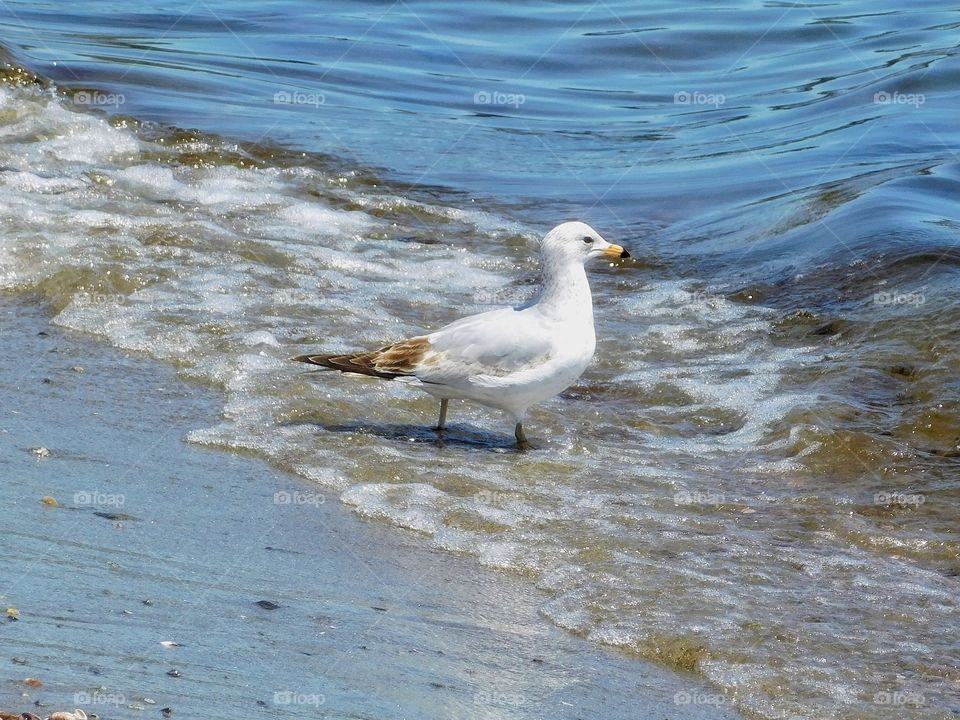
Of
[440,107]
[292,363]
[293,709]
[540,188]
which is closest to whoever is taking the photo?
[293,709]

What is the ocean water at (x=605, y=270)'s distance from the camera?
15.6 feet

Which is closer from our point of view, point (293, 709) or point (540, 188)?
point (293, 709)

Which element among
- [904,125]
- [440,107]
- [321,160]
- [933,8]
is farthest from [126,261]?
[933,8]

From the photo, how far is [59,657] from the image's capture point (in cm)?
350

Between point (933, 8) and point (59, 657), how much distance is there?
1533cm

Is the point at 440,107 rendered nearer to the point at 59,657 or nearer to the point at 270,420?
the point at 270,420

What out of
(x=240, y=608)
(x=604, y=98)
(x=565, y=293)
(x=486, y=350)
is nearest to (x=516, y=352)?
(x=486, y=350)

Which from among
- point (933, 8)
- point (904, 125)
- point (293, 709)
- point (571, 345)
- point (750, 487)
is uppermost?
point (933, 8)

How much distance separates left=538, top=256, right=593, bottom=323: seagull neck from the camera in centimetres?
609

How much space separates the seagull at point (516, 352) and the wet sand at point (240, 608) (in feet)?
2.78

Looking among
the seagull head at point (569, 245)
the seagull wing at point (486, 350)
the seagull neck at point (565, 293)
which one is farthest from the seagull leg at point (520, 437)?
the seagull head at point (569, 245)

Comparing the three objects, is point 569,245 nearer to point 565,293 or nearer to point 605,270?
point 565,293

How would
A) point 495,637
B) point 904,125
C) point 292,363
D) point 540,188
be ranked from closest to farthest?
point 495,637, point 292,363, point 540,188, point 904,125

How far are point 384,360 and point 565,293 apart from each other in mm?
832
